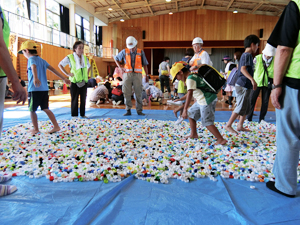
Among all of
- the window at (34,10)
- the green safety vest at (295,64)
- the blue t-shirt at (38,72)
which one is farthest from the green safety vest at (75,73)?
the window at (34,10)

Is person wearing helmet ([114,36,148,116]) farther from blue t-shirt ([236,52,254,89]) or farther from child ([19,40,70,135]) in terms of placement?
blue t-shirt ([236,52,254,89])

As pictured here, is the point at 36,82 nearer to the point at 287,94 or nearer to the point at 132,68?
the point at 132,68

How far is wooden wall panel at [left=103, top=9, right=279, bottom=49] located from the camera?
17.8 metres

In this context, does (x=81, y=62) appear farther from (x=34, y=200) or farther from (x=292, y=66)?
(x=292, y=66)

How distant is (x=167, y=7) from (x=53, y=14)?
26.8ft

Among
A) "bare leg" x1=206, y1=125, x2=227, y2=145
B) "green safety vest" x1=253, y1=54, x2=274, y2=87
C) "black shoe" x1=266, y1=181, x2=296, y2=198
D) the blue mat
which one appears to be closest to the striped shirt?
"green safety vest" x1=253, y1=54, x2=274, y2=87

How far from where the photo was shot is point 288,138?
4.89ft

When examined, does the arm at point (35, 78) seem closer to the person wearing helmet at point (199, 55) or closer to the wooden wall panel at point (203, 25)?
the person wearing helmet at point (199, 55)

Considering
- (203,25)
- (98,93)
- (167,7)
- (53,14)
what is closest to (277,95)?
(98,93)

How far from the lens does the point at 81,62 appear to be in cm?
434

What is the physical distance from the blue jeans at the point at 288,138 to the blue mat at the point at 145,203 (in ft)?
0.41

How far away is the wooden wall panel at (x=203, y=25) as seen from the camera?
17766 millimetres

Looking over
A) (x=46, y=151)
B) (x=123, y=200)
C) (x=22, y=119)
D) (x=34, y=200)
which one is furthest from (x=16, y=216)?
(x=22, y=119)

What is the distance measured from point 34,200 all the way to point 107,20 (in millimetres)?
19179
